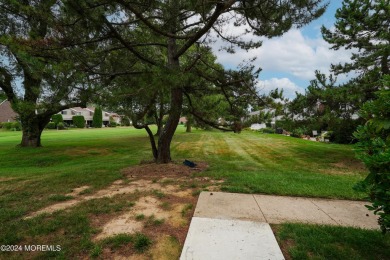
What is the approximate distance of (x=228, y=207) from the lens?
4383 millimetres

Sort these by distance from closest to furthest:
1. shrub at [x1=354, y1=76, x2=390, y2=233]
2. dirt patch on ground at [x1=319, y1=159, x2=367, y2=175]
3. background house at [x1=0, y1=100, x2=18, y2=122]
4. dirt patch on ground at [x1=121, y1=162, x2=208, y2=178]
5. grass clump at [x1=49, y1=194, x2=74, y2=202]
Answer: shrub at [x1=354, y1=76, x2=390, y2=233], grass clump at [x1=49, y1=194, x2=74, y2=202], dirt patch on ground at [x1=121, y1=162, x2=208, y2=178], dirt patch on ground at [x1=319, y1=159, x2=367, y2=175], background house at [x1=0, y1=100, x2=18, y2=122]

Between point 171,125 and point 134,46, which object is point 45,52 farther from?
point 171,125

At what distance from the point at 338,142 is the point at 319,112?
433 inches

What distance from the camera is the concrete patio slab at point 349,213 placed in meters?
3.84

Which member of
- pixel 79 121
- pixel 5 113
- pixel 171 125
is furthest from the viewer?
pixel 79 121

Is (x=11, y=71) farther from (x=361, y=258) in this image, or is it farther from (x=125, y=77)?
(x=361, y=258)

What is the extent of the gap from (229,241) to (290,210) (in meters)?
1.75

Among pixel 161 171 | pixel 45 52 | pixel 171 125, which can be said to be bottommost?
pixel 161 171

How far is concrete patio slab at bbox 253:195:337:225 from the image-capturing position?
3.91 meters

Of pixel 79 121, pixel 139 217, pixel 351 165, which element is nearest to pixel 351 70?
pixel 351 165

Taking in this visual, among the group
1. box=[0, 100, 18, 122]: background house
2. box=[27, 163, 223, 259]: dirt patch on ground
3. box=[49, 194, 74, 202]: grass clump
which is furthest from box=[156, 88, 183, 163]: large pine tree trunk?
box=[0, 100, 18, 122]: background house

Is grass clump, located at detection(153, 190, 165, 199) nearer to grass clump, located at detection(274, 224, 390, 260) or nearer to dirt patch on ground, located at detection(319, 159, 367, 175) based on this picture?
grass clump, located at detection(274, 224, 390, 260)

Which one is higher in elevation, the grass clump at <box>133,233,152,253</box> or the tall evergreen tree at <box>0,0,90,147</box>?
A: the tall evergreen tree at <box>0,0,90,147</box>

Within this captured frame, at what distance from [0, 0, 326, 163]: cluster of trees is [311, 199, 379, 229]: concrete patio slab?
152 inches
